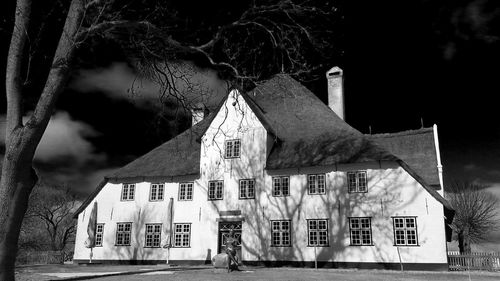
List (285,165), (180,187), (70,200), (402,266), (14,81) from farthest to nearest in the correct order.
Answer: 1. (70,200)
2. (180,187)
3. (285,165)
4. (402,266)
5. (14,81)

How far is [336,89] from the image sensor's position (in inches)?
1318

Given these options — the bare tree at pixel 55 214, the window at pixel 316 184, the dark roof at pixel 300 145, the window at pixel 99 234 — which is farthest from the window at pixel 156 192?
the bare tree at pixel 55 214

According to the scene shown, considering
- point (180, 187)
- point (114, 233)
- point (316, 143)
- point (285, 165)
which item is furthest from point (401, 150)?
point (114, 233)

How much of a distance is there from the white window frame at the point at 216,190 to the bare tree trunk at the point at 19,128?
18.9 meters

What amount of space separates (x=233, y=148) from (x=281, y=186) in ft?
13.9

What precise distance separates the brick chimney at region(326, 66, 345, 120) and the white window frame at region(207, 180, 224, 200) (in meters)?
11.1

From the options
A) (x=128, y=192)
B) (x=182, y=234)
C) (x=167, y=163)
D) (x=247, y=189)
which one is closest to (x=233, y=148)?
(x=247, y=189)

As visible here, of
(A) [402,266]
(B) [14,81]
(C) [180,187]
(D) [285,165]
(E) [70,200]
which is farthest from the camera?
(E) [70,200]

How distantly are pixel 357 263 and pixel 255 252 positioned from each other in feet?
20.0

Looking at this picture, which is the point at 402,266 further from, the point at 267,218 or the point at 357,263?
the point at 267,218

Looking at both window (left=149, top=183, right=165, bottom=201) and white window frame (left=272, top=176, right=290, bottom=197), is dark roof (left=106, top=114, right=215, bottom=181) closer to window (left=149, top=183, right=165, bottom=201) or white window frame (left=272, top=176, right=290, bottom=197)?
window (left=149, top=183, right=165, bottom=201)

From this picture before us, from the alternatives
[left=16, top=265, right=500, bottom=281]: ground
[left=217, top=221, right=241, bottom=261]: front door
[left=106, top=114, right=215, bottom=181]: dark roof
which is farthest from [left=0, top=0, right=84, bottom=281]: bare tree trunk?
[left=106, top=114, right=215, bottom=181]: dark roof

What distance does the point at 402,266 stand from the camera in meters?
22.4

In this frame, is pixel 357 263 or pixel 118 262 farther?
pixel 118 262
